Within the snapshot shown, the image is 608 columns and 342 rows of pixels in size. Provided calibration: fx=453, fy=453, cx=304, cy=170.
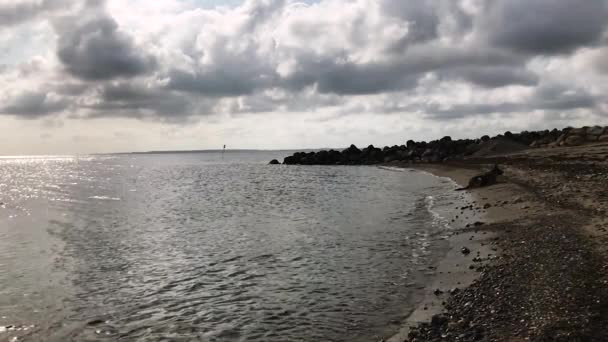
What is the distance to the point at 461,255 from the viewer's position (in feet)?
52.5

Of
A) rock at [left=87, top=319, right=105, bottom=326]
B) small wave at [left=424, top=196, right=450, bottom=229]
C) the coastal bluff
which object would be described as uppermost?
the coastal bluff

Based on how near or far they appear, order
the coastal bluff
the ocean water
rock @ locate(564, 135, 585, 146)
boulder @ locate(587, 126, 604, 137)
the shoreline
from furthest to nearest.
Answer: the coastal bluff
boulder @ locate(587, 126, 604, 137)
rock @ locate(564, 135, 585, 146)
the shoreline
the ocean water

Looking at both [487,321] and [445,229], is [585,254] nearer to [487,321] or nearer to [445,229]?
[487,321]

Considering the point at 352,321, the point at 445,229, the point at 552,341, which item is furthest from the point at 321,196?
the point at 552,341

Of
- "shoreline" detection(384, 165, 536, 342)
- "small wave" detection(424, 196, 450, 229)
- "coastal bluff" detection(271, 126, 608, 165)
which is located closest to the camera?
"shoreline" detection(384, 165, 536, 342)

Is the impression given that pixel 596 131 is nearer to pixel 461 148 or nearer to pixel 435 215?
pixel 461 148

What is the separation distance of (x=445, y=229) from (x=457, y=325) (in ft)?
42.3

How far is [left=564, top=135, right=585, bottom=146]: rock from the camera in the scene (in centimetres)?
6725

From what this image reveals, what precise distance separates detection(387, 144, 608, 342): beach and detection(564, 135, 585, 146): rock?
5075cm

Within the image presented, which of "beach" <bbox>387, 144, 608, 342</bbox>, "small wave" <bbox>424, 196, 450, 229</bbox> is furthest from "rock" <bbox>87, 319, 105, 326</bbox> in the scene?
"small wave" <bbox>424, 196, 450, 229</bbox>

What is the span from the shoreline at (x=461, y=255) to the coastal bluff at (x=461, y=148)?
170 feet

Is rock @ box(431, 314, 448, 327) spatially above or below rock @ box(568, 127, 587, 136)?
below

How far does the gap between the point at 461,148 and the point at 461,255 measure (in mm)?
76257

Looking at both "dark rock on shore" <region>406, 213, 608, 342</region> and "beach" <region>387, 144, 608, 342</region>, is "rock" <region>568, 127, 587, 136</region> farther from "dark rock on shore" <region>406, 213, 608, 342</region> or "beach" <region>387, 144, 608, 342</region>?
"dark rock on shore" <region>406, 213, 608, 342</region>
